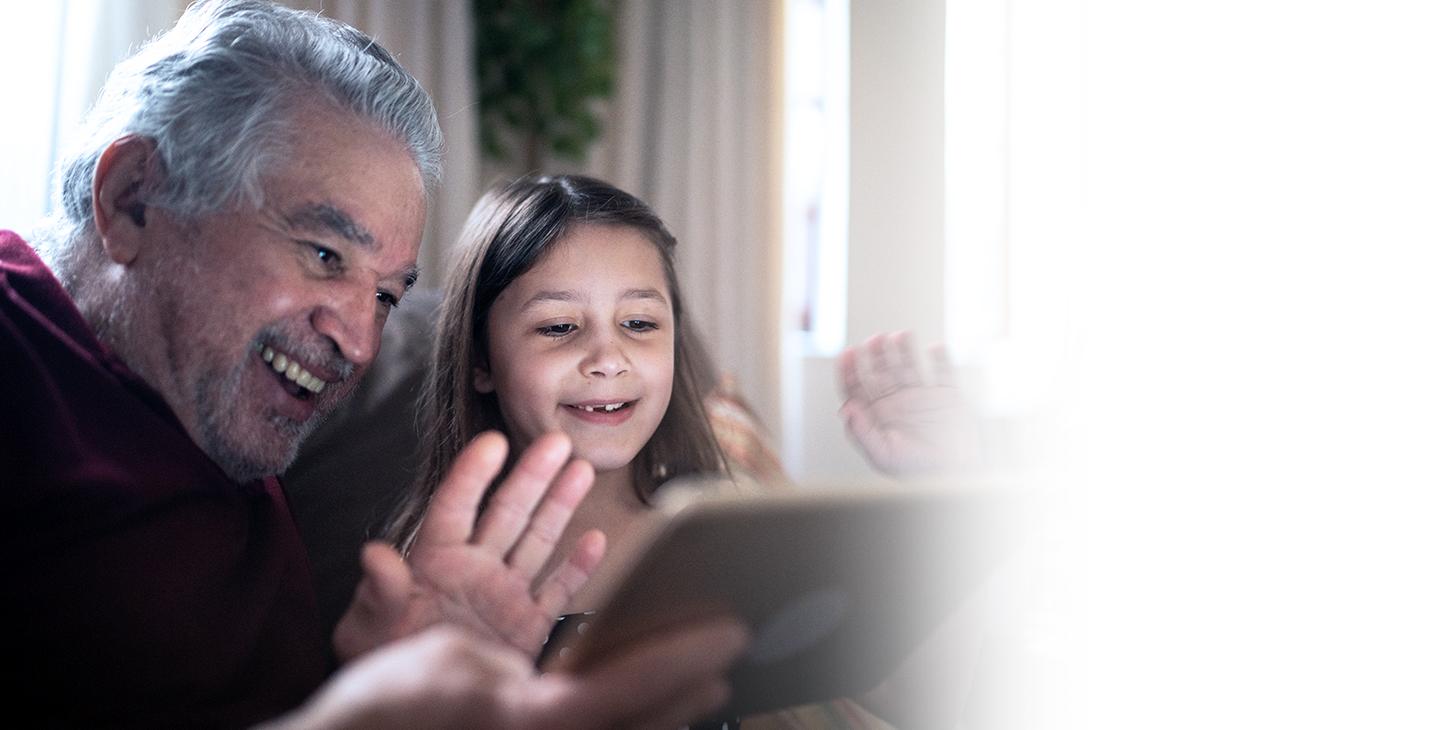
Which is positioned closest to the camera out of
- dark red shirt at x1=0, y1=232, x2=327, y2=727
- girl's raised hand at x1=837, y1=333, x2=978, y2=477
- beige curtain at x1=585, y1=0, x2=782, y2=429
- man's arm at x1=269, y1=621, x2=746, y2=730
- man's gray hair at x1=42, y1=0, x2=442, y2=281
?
man's arm at x1=269, y1=621, x2=746, y2=730

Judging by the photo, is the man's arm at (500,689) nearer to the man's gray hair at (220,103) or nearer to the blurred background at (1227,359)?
the blurred background at (1227,359)

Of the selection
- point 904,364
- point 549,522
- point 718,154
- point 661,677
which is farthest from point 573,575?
point 718,154

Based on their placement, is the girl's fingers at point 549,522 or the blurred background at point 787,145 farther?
the blurred background at point 787,145

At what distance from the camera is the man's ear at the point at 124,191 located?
579 mm

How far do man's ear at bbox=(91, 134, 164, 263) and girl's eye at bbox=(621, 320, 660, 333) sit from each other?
1.22ft

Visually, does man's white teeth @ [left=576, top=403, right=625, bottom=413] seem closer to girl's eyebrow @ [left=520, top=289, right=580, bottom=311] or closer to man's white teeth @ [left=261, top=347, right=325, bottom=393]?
girl's eyebrow @ [left=520, top=289, right=580, bottom=311]

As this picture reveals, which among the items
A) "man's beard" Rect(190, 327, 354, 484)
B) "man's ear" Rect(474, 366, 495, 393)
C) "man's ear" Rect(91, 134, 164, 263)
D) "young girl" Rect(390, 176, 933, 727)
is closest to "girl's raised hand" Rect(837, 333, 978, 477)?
"young girl" Rect(390, 176, 933, 727)

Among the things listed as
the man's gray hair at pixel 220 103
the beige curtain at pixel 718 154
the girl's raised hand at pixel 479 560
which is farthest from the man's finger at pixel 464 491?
the beige curtain at pixel 718 154

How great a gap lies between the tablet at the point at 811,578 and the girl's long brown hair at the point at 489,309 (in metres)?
0.44

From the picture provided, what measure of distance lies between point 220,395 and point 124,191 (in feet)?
0.42

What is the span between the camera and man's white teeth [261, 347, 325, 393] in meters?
0.60

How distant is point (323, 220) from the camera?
588 mm

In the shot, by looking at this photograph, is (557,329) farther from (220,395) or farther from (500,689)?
(500,689)

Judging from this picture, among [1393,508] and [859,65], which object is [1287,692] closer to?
[1393,508]
